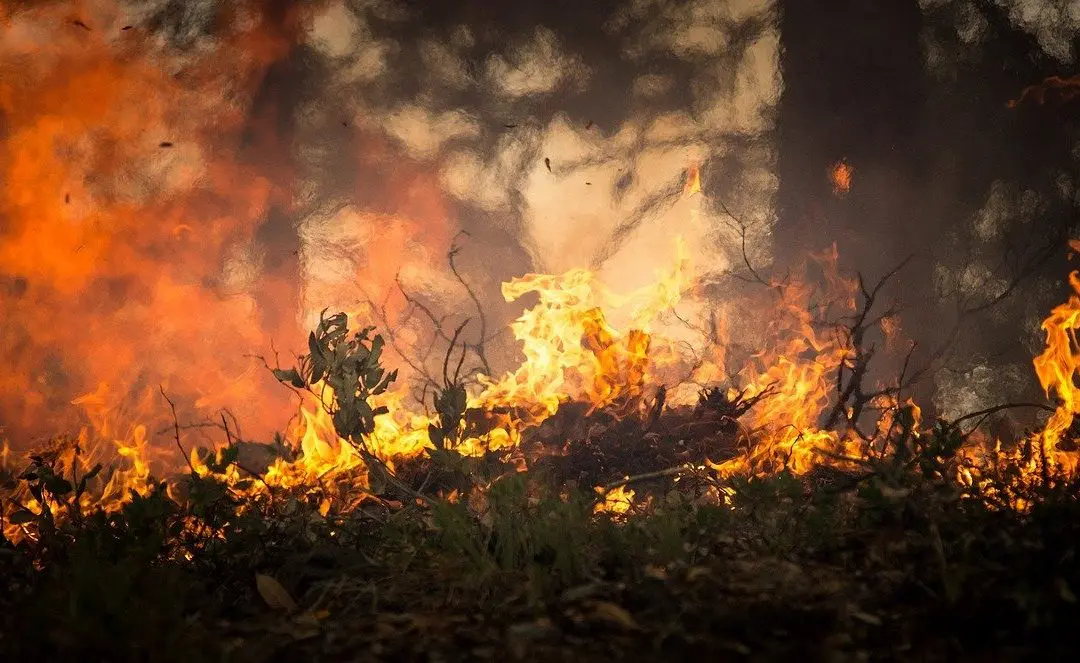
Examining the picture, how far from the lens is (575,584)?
2.67 meters

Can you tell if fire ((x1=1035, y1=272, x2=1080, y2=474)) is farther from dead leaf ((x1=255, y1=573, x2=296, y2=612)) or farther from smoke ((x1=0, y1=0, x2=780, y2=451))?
dead leaf ((x1=255, y1=573, x2=296, y2=612))

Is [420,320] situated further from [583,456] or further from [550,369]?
[583,456]

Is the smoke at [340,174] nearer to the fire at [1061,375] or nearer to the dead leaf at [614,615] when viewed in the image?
the fire at [1061,375]

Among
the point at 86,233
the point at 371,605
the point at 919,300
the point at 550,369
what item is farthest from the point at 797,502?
the point at 86,233

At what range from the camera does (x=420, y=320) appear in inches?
423

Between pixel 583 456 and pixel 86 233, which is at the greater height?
pixel 86 233

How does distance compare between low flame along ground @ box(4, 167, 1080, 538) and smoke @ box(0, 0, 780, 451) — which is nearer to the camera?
Result: low flame along ground @ box(4, 167, 1080, 538)

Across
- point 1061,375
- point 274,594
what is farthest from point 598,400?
point 1061,375

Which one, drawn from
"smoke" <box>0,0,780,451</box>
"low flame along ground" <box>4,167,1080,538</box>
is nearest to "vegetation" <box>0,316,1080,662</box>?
"low flame along ground" <box>4,167,1080,538</box>

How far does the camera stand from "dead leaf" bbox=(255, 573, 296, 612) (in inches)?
104

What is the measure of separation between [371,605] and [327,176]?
8.73 meters

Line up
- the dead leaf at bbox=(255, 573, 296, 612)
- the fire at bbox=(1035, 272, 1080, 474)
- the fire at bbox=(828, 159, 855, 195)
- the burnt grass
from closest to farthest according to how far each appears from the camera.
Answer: the burnt grass < the dead leaf at bbox=(255, 573, 296, 612) < the fire at bbox=(1035, 272, 1080, 474) < the fire at bbox=(828, 159, 855, 195)

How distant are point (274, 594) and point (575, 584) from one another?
3.37ft

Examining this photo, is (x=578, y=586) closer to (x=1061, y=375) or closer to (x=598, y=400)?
(x=598, y=400)
